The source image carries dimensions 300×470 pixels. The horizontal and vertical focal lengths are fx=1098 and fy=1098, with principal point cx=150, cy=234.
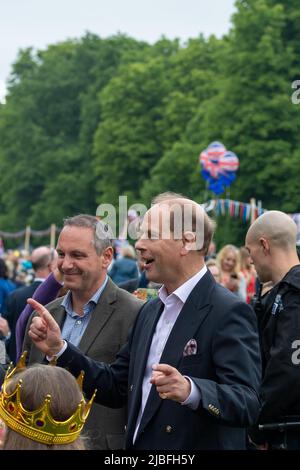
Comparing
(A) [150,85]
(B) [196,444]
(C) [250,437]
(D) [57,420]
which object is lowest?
(C) [250,437]

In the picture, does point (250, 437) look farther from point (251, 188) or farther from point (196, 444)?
point (251, 188)

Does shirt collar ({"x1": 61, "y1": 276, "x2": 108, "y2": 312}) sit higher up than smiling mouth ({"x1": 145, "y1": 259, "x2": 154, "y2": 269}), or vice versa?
smiling mouth ({"x1": 145, "y1": 259, "x2": 154, "y2": 269})

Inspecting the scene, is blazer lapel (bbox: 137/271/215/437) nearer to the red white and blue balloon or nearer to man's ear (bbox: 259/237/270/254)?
man's ear (bbox: 259/237/270/254)

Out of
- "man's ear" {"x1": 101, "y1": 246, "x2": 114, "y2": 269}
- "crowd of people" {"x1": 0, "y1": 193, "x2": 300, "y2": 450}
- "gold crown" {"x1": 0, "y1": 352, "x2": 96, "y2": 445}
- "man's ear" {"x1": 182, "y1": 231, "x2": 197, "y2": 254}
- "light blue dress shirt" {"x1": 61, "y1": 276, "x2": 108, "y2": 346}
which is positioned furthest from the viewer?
"man's ear" {"x1": 101, "y1": 246, "x2": 114, "y2": 269}

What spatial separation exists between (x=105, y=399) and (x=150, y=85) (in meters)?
49.2

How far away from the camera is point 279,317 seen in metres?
5.82

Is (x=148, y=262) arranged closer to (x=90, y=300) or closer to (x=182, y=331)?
(x=182, y=331)

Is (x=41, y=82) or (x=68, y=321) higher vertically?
(x=41, y=82)

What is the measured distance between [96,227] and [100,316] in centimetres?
50

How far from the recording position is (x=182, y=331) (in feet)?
15.1

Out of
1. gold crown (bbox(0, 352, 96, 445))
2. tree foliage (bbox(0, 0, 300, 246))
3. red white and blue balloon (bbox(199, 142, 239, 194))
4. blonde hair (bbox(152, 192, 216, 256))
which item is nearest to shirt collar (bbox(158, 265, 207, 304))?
blonde hair (bbox(152, 192, 216, 256))

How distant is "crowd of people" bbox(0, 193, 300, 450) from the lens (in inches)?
168

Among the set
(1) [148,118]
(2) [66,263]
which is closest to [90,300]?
Answer: (2) [66,263]

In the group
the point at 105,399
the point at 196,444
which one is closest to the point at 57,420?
the point at 196,444
